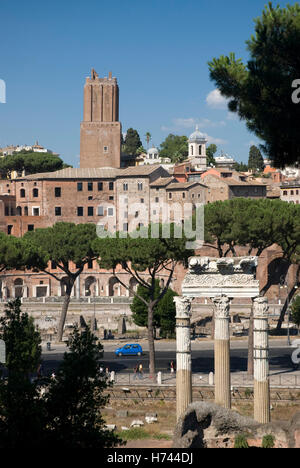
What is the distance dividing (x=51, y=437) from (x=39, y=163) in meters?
71.5

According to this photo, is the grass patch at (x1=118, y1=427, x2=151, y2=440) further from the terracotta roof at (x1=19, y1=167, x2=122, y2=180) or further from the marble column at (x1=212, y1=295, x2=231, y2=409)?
the terracotta roof at (x1=19, y1=167, x2=122, y2=180)

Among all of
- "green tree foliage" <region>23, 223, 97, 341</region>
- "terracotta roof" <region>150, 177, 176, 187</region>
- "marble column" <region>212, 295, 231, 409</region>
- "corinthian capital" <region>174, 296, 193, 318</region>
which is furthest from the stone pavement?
"terracotta roof" <region>150, 177, 176, 187</region>

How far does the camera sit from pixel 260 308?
75.9 feet

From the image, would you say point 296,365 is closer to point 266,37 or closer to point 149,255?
point 149,255

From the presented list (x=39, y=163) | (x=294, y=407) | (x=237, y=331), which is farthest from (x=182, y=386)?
(x=39, y=163)

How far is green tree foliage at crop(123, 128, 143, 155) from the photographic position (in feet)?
418

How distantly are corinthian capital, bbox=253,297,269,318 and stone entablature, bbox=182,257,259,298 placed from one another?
321mm

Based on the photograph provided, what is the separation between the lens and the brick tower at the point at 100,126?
77.1 m

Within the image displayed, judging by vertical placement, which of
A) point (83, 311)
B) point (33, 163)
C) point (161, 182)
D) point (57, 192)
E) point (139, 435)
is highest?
point (33, 163)

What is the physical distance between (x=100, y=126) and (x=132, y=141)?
170ft

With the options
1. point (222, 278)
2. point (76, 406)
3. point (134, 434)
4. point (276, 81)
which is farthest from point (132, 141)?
point (76, 406)

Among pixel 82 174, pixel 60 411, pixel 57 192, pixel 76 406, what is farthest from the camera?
pixel 82 174

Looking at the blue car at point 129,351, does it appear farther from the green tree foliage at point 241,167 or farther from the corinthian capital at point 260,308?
the green tree foliage at point 241,167

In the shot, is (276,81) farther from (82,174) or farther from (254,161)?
(254,161)
